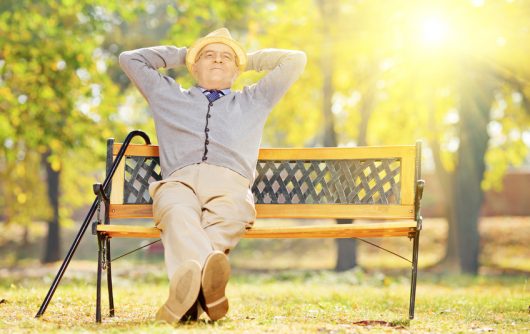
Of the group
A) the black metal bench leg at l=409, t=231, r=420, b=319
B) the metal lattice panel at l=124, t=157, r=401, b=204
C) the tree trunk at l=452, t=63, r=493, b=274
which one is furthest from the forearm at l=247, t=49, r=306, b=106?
the tree trunk at l=452, t=63, r=493, b=274

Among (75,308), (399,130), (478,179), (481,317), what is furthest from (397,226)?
(399,130)

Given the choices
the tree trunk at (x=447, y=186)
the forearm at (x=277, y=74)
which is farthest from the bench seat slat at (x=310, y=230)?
the tree trunk at (x=447, y=186)

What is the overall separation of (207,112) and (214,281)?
1.37 m

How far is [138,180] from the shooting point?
5.45m

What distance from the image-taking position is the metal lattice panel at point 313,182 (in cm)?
536

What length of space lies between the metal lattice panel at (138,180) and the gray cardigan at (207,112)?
335 mm

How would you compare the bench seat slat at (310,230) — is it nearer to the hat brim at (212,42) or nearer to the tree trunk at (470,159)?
the hat brim at (212,42)

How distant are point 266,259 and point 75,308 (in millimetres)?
15034

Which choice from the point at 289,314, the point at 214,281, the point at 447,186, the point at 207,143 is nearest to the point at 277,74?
the point at 207,143

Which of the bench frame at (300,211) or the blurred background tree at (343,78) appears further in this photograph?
the blurred background tree at (343,78)

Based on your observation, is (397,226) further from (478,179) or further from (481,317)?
(478,179)

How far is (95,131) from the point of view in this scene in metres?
13.1

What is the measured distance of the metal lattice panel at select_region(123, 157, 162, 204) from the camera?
540cm

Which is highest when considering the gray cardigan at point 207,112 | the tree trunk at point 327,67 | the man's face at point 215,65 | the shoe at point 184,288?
the tree trunk at point 327,67
